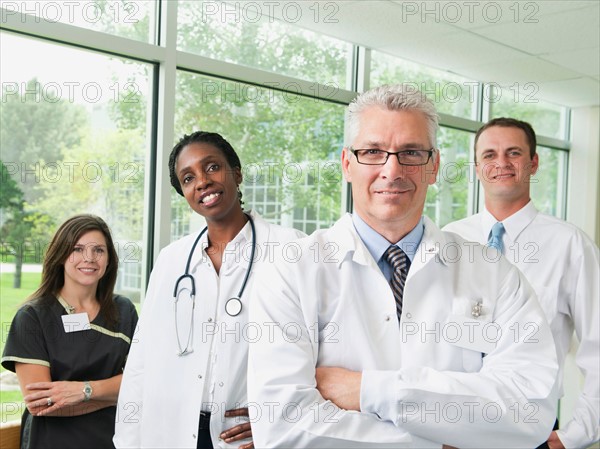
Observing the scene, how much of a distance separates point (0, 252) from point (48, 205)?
30cm

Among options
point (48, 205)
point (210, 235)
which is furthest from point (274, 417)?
point (48, 205)

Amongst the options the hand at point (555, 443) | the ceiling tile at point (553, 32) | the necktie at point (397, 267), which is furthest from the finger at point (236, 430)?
the ceiling tile at point (553, 32)

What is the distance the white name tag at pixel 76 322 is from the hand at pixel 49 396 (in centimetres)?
21

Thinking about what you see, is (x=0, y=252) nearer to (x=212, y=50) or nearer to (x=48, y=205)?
(x=48, y=205)

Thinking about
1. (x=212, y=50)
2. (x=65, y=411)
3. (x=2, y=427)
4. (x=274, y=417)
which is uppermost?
(x=212, y=50)

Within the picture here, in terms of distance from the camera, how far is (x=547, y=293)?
98.9 inches

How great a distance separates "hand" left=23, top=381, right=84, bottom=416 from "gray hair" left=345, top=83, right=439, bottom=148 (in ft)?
4.80

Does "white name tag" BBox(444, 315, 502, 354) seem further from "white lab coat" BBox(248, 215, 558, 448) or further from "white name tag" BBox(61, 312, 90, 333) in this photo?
"white name tag" BBox(61, 312, 90, 333)

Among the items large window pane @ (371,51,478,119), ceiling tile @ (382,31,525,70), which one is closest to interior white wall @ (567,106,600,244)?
large window pane @ (371,51,478,119)

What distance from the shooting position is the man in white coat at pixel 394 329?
143cm

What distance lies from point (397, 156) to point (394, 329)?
1.30 feet

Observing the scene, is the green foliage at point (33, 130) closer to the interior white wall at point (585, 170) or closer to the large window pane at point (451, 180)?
the large window pane at point (451, 180)

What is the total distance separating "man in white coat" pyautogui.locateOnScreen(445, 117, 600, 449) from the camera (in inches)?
98.4

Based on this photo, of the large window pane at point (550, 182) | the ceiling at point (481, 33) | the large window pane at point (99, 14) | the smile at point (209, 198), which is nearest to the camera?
the smile at point (209, 198)
